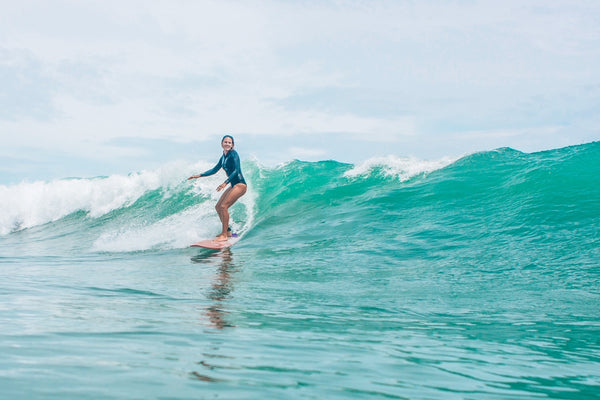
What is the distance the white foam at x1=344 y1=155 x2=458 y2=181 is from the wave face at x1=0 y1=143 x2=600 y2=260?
0.13 ft

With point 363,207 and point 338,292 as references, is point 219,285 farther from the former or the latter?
point 363,207

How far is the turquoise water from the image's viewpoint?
2758mm

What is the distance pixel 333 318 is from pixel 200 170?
13.6 m

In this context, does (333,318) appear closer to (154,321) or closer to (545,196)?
(154,321)

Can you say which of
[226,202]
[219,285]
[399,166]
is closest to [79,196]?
[226,202]

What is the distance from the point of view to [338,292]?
6113 mm

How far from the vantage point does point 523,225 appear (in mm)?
9070

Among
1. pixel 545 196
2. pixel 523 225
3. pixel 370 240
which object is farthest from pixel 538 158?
pixel 370 240

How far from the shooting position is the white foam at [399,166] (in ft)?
46.4

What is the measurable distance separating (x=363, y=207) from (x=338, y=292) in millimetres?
5846

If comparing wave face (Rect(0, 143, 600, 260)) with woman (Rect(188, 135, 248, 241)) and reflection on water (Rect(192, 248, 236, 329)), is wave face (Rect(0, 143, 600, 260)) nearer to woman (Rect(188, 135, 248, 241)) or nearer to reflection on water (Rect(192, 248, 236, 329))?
woman (Rect(188, 135, 248, 241))

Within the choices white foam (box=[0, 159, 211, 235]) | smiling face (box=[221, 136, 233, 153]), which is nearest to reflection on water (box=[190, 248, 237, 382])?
smiling face (box=[221, 136, 233, 153])

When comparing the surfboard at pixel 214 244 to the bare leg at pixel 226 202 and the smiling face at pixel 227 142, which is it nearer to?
the bare leg at pixel 226 202

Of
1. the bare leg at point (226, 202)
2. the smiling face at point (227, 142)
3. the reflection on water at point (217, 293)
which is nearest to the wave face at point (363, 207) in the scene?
the bare leg at point (226, 202)
